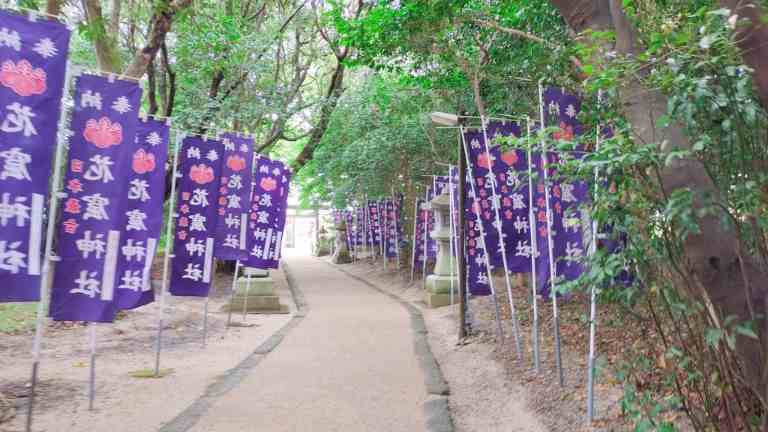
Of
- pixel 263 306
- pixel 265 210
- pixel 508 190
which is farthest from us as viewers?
pixel 263 306

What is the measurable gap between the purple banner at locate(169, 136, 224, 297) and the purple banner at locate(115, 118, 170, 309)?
1.27m

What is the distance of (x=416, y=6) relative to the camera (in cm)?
757

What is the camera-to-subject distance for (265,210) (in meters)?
10.2

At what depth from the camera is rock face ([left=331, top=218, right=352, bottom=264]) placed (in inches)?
1093

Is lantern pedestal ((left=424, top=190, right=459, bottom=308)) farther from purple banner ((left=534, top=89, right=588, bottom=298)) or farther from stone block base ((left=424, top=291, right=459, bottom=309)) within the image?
purple banner ((left=534, top=89, right=588, bottom=298))

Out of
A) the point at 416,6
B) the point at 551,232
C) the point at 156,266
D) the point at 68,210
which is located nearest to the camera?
the point at 68,210

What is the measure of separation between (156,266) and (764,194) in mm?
17926

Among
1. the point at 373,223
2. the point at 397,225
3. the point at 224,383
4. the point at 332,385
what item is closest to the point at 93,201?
the point at 224,383

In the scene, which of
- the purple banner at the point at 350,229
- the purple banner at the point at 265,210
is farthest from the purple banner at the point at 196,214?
the purple banner at the point at 350,229

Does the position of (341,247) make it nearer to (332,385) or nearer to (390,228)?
(390,228)

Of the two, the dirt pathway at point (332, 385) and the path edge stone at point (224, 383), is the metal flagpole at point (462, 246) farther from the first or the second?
the path edge stone at point (224, 383)

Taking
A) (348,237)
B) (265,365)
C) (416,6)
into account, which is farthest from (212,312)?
(348,237)

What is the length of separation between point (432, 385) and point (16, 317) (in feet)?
21.9

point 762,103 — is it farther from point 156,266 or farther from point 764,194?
point 156,266
